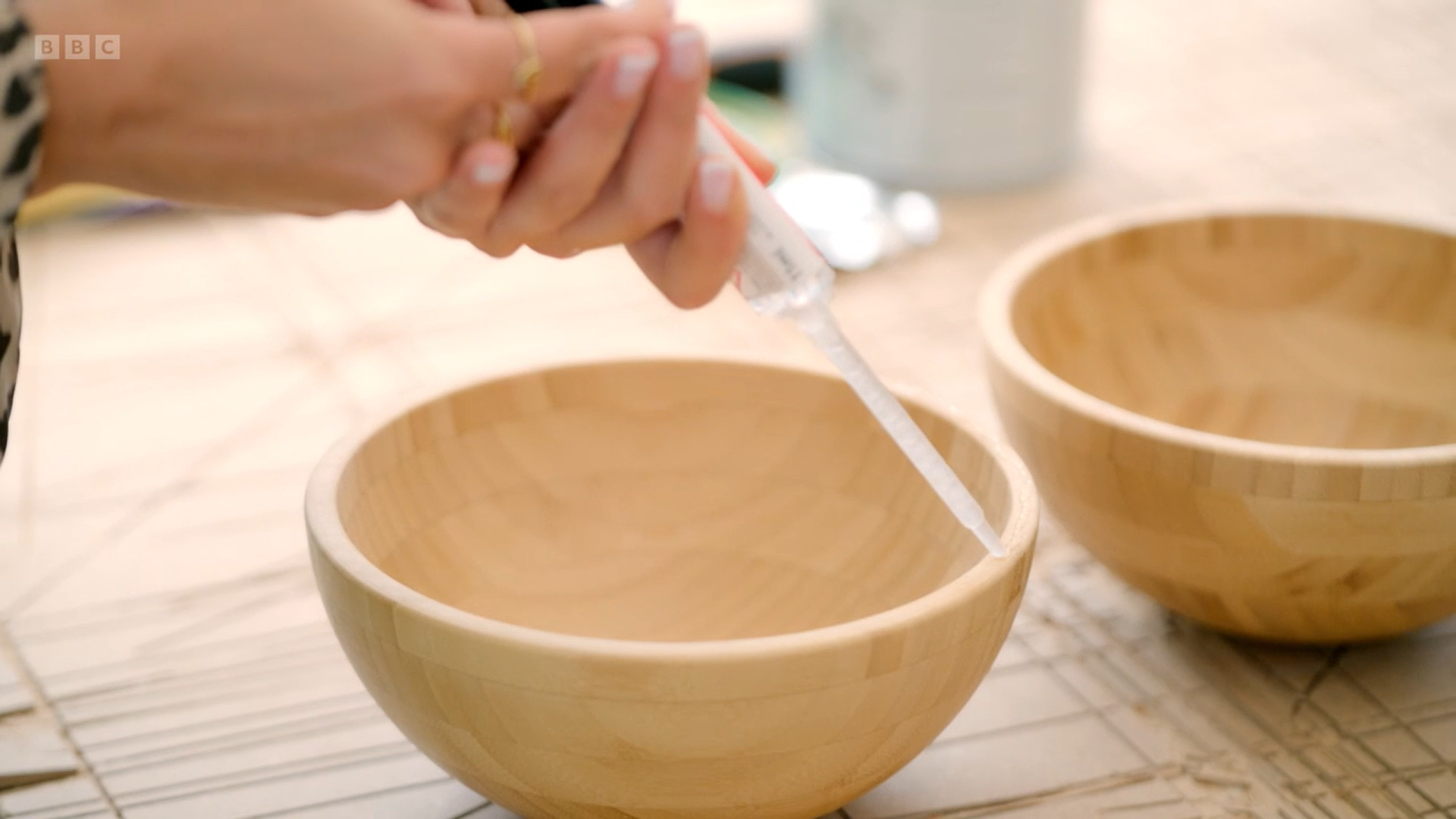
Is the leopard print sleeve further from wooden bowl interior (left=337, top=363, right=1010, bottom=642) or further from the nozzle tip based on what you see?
the nozzle tip

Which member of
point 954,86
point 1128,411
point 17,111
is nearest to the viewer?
point 17,111

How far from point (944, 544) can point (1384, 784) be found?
0.69 feet

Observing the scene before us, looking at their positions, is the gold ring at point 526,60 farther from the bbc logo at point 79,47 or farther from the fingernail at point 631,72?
the bbc logo at point 79,47

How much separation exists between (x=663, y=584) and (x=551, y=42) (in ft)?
0.95

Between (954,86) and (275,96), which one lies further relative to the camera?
(954,86)

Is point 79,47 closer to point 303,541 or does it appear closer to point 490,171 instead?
point 490,171

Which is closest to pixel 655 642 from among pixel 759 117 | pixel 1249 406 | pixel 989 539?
pixel 989 539

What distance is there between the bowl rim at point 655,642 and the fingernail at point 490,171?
0.14m

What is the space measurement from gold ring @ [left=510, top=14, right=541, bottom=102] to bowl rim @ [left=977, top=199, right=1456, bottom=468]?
0.28 metres

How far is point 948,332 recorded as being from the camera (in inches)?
44.5

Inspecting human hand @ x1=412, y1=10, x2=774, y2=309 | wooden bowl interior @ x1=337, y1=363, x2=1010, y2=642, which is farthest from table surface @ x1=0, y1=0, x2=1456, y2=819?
human hand @ x1=412, y1=10, x2=774, y2=309

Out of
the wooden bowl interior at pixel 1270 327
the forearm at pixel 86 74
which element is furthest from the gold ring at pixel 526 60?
the wooden bowl interior at pixel 1270 327

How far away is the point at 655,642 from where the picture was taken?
0.59 m

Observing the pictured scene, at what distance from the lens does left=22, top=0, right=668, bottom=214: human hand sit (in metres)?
0.48
